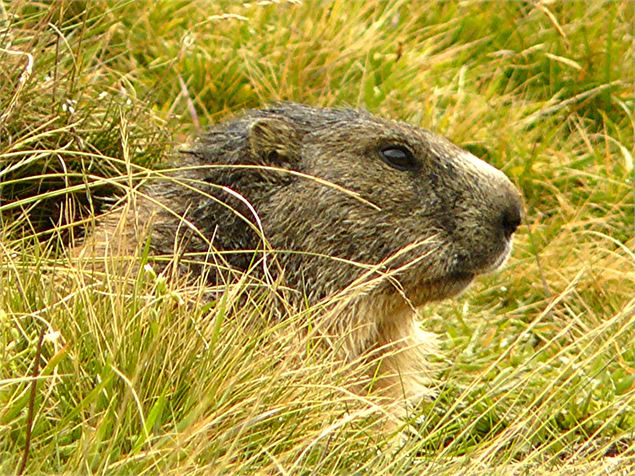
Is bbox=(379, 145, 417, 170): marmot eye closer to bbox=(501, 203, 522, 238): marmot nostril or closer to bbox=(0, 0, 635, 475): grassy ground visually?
bbox=(501, 203, 522, 238): marmot nostril

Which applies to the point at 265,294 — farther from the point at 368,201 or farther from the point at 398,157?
the point at 398,157

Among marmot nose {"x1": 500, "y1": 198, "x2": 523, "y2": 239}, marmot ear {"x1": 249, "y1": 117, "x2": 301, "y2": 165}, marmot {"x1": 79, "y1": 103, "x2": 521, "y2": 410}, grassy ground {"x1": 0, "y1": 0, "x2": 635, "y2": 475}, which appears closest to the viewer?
grassy ground {"x1": 0, "y1": 0, "x2": 635, "y2": 475}

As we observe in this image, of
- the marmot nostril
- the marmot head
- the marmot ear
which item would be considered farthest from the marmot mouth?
the marmot ear

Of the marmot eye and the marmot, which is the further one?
the marmot eye

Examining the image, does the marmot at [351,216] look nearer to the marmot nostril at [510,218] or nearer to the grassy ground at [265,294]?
the marmot nostril at [510,218]

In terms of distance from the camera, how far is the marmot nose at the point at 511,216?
5.27m

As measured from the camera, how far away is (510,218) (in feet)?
17.4

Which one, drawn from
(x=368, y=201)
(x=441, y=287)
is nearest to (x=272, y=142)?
(x=368, y=201)

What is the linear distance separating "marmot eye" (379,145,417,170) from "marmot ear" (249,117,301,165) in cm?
37

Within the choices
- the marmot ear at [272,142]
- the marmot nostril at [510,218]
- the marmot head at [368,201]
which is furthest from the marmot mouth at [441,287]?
the marmot ear at [272,142]

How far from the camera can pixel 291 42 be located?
310 inches

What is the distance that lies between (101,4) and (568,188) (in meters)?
2.91

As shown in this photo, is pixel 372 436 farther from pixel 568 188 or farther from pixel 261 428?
pixel 568 188

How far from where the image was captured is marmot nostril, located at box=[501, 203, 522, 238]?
527cm
